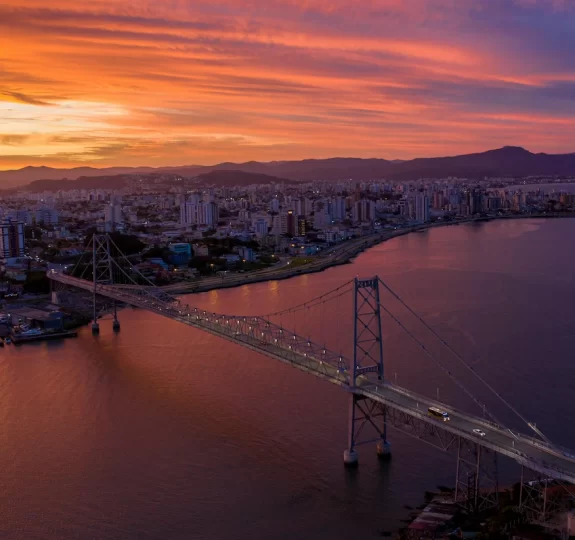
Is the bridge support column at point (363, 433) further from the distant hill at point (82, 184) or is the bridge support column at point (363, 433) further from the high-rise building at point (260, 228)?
the distant hill at point (82, 184)

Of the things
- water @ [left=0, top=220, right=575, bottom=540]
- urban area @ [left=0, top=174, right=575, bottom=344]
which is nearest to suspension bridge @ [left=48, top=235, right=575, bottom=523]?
water @ [left=0, top=220, right=575, bottom=540]

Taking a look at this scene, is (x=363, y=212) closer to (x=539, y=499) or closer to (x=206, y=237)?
(x=206, y=237)

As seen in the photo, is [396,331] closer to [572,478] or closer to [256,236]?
[572,478]

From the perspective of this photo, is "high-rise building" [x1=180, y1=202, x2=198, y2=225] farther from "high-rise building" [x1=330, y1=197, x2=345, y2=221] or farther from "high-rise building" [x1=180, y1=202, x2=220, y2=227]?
"high-rise building" [x1=330, y1=197, x2=345, y2=221]

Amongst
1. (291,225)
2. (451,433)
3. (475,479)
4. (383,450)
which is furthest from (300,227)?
(475,479)

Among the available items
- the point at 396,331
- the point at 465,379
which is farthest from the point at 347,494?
the point at 396,331
